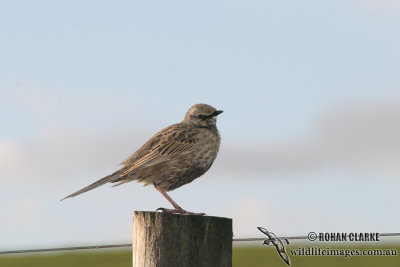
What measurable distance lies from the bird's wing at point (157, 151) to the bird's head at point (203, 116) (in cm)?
56

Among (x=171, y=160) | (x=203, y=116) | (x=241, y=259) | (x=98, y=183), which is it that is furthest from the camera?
(x=241, y=259)

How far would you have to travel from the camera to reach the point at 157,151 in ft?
33.3

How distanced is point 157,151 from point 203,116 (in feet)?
3.52

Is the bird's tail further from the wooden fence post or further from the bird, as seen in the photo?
the wooden fence post

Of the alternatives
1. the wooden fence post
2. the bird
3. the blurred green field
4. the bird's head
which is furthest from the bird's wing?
the blurred green field

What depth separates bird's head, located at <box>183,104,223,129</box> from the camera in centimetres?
1074

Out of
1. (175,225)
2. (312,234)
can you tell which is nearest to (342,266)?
(312,234)

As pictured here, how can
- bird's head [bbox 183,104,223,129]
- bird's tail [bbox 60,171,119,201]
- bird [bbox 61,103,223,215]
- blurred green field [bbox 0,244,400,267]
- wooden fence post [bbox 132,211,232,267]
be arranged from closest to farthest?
1. wooden fence post [bbox 132,211,232,267]
2. bird's tail [bbox 60,171,119,201]
3. bird [bbox 61,103,223,215]
4. bird's head [bbox 183,104,223,129]
5. blurred green field [bbox 0,244,400,267]

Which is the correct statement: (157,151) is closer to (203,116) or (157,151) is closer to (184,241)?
(203,116)

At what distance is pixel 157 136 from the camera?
34.6ft

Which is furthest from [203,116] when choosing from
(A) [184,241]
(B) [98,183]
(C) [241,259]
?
(C) [241,259]

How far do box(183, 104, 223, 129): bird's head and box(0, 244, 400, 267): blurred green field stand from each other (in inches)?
260

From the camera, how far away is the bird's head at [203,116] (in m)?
10.7

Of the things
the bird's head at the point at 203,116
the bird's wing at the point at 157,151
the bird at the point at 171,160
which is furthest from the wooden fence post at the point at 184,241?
the bird's head at the point at 203,116
